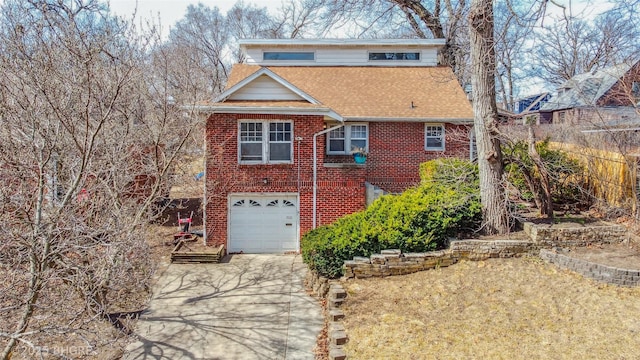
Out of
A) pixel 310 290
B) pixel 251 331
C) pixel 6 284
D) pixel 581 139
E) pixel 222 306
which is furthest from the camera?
pixel 581 139

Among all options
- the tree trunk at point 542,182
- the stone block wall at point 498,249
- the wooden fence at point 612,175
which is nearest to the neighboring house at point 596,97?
the wooden fence at point 612,175

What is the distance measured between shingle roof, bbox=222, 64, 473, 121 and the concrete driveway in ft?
23.7

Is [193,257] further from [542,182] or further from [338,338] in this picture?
[542,182]

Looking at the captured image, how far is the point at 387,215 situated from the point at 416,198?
893 mm

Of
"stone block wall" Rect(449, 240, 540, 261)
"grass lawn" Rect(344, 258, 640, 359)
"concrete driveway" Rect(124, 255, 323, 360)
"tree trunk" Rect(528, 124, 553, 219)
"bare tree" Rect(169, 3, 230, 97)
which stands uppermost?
"bare tree" Rect(169, 3, 230, 97)

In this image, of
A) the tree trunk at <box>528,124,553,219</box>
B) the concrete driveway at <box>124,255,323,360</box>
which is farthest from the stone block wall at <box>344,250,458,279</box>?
the tree trunk at <box>528,124,553,219</box>

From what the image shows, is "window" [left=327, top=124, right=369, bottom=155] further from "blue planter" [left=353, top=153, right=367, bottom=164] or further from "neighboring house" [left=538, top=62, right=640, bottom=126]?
"neighboring house" [left=538, top=62, right=640, bottom=126]

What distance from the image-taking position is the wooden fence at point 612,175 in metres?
11.6

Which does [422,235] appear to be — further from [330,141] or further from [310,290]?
[330,141]

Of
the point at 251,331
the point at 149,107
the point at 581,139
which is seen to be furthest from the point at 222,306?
the point at 581,139

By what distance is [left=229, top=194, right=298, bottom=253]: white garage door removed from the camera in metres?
15.0

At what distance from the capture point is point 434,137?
17484 millimetres

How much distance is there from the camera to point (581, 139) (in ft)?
47.4

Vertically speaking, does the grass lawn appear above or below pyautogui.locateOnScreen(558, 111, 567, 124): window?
below
